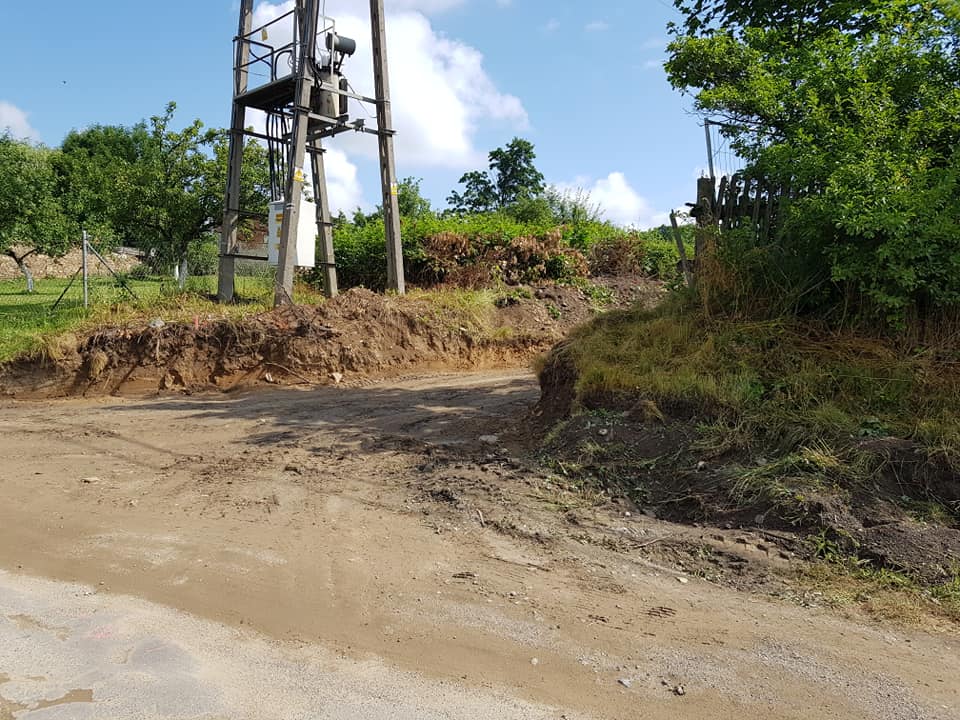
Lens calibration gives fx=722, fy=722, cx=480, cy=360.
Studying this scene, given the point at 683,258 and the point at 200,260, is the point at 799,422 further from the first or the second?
the point at 200,260

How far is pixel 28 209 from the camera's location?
72.3 feet

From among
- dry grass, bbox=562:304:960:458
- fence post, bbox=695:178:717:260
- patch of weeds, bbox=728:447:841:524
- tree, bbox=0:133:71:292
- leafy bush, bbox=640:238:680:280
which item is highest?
tree, bbox=0:133:71:292

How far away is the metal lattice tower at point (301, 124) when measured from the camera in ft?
39.6

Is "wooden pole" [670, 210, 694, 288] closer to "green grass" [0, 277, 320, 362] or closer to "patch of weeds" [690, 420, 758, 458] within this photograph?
"patch of weeds" [690, 420, 758, 458]

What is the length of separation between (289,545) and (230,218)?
966 cm

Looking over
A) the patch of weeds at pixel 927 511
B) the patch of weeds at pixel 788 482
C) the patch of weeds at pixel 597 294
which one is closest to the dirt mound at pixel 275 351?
the patch of weeds at pixel 597 294

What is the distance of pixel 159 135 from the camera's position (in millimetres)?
15008

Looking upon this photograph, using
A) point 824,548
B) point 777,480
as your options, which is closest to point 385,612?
point 824,548

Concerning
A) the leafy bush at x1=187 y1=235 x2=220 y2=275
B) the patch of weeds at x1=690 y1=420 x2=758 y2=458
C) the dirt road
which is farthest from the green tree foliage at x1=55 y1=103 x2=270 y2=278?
the patch of weeds at x1=690 y1=420 x2=758 y2=458

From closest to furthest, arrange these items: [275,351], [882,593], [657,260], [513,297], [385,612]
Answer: [385,612], [882,593], [275,351], [513,297], [657,260]

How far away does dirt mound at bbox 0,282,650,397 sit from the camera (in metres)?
10.7

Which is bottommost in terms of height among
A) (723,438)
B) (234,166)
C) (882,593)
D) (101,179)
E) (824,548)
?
(882,593)

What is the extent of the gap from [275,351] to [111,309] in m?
3.03

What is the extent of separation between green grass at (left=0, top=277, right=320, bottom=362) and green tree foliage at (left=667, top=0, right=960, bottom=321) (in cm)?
835
